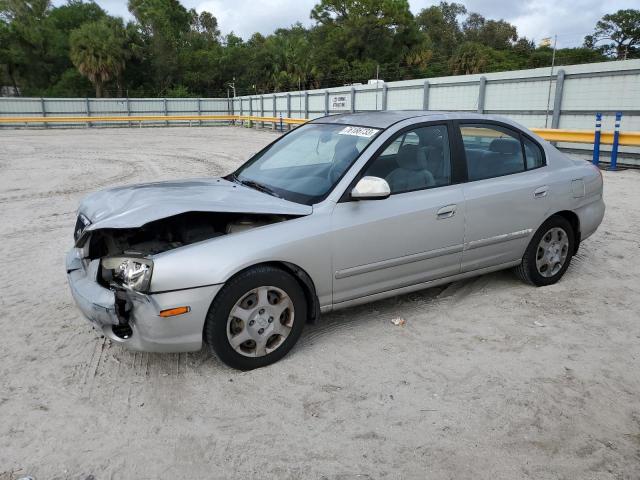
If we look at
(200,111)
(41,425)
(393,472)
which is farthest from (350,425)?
(200,111)

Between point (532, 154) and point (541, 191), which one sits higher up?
point (532, 154)

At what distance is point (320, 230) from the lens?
137 inches

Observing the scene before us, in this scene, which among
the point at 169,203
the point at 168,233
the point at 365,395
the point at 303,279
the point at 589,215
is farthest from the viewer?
Result: the point at 589,215

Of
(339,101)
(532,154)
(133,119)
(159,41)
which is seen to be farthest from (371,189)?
(159,41)

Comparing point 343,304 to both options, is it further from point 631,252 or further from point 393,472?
point 631,252

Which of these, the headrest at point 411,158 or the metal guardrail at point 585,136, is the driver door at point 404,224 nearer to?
the headrest at point 411,158

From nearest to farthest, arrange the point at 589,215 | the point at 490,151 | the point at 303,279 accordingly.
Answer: the point at 303,279, the point at 490,151, the point at 589,215

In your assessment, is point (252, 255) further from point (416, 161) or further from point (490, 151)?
point (490, 151)

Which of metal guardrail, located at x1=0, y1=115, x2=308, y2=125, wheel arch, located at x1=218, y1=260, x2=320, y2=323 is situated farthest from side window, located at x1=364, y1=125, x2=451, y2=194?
metal guardrail, located at x1=0, y1=115, x2=308, y2=125

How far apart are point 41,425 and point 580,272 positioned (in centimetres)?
474

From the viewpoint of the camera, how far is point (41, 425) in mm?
2902

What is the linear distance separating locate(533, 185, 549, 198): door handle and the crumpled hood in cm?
212

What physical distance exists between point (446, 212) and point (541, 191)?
42.7 inches

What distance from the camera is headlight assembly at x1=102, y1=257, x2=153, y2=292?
3049 mm
